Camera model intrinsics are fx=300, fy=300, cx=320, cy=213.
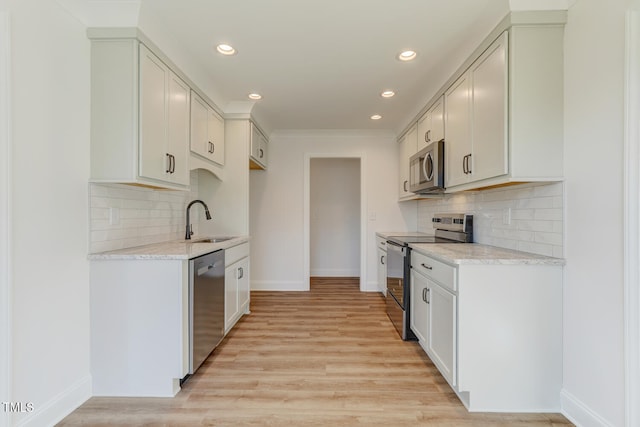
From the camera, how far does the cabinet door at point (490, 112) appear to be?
1808 mm

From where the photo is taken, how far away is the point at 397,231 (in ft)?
14.6

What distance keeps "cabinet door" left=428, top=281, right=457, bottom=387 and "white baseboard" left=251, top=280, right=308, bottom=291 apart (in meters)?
2.52

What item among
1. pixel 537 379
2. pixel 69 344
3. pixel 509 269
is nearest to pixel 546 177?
pixel 509 269

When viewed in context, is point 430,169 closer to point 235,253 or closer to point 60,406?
point 235,253

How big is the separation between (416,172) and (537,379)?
2.07m

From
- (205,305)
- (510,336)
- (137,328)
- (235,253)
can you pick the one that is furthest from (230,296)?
(510,336)

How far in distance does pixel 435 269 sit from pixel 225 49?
87.5 inches

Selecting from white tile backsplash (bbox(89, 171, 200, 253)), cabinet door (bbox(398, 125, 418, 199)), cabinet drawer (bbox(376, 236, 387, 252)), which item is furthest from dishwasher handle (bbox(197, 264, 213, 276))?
cabinet door (bbox(398, 125, 418, 199))

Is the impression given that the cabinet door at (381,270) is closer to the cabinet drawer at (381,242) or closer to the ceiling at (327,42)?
the cabinet drawer at (381,242)

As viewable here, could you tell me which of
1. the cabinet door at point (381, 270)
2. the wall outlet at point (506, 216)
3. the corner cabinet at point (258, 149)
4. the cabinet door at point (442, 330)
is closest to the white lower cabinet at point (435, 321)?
the cabinet door at point (442, 330)

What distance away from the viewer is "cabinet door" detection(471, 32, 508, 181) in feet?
5.93

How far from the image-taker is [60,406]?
5.48 feet

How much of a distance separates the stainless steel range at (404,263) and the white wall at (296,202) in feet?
3.95

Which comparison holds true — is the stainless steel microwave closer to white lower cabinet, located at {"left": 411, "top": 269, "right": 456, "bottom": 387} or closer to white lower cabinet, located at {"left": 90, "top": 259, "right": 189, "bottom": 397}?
white lower cabinet, located at {"left": 411, "top": 269, "right": 456, "bottom": 387}
